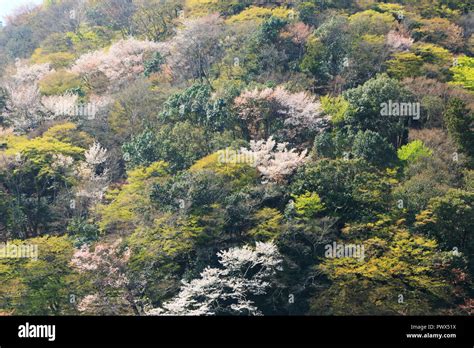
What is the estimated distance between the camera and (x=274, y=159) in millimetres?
39000

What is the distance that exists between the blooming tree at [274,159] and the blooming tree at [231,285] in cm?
425

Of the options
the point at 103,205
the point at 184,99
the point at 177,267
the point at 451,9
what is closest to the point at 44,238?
the point at 103,205

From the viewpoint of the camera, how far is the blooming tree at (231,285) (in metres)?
33.0

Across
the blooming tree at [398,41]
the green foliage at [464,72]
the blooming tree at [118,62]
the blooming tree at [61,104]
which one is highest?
the blooming tree at [398,41]

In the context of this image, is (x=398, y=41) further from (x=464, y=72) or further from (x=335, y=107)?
(x=335, y=107)

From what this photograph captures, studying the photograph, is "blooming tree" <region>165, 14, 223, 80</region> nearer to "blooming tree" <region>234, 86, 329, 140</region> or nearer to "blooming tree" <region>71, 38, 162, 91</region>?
"blooming tree" <region>71, 38, 162, 91</region>

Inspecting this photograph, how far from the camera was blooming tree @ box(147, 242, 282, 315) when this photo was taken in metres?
33.0

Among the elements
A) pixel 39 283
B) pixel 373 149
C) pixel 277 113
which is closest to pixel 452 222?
pixel 373 149

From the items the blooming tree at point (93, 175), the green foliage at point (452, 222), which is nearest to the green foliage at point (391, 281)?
the green foliage at point (452, 222)

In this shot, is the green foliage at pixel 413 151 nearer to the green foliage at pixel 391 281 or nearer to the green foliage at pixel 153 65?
the green foliage at pixel 391 281

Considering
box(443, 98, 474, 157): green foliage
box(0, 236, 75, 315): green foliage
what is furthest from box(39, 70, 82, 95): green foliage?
box(443, 98, 474, 157): green foliage

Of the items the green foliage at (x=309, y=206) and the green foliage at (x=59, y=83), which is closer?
the green foliage at (x=309, y=206)

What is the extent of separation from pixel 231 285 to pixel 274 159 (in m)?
7.64

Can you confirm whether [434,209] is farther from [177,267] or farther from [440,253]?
[177,267]
